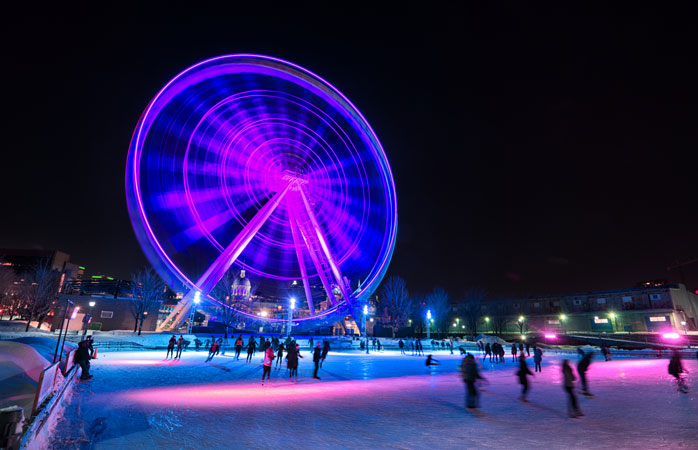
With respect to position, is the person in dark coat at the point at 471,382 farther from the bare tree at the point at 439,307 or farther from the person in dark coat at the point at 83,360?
the bare tree at the point at 439,307

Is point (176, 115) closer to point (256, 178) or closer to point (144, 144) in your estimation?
point (144, 144)

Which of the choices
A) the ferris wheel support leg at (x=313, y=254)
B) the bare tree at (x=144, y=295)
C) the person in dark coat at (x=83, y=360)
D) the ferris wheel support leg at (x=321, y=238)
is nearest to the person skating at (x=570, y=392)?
the person in dark coat at (x=83, y=360)

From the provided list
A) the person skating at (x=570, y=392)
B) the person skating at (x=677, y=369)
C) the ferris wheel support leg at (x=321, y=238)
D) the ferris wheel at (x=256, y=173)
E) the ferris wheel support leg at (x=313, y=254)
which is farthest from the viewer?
the ferris wheel support leg at (x=313, y=254)

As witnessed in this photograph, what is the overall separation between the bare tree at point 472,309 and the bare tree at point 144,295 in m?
46.2

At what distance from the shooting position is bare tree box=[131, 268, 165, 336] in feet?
131

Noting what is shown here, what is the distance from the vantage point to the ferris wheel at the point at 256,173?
23031mm

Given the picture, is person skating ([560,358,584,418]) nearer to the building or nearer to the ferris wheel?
the ferris wheel

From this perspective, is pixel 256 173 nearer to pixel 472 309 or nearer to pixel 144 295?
pixel 144 295

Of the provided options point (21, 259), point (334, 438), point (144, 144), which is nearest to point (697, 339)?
point (334, 438)

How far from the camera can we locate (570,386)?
752cm

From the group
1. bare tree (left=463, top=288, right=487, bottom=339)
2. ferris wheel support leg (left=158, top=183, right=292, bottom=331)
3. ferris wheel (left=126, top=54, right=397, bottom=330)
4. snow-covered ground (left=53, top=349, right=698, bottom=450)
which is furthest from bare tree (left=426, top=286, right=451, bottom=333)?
snow-covered ground (left=53, top=349, right=698, bottom=450)

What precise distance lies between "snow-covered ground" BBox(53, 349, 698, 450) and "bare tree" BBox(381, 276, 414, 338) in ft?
153

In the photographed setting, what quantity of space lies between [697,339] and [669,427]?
1731 inches

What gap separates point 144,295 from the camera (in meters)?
40.4
